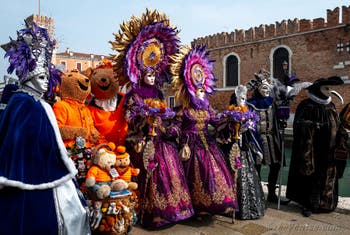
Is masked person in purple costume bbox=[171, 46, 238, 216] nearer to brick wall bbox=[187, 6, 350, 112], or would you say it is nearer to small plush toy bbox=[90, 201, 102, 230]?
small plush toy bbox=[90, 201, 102, 230]

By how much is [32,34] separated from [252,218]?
3.37 meters

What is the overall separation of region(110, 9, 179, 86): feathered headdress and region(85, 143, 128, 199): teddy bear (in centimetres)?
100

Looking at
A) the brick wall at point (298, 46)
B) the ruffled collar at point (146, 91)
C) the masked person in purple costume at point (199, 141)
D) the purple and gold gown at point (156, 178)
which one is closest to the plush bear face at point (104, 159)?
the purple and gold gown at point (156, 178)

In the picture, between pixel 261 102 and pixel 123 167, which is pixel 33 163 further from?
pixel 261 102

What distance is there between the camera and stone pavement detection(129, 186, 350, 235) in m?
3.73

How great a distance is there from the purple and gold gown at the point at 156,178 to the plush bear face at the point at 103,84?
0.83 ft

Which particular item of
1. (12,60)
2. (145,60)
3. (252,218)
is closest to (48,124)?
(12,60)

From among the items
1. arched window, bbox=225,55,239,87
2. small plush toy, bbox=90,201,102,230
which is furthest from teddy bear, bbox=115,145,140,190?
arched window, bbox=225,55,239,87

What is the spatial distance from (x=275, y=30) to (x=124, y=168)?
19735mm

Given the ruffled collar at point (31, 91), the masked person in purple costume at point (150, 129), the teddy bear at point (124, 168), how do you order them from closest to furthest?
the ruffled collar at point (31, 91), the teddy bear at point (124, 168), the masked person in purple costume at point (150, 129)

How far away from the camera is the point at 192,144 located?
400 cm

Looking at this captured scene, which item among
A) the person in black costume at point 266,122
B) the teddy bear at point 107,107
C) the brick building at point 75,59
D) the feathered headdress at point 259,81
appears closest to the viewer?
the teddy bear at point 107,107

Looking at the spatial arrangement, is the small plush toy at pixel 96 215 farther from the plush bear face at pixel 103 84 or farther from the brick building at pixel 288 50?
the brick building at pixel 288 50

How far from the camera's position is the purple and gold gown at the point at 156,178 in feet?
11.8
